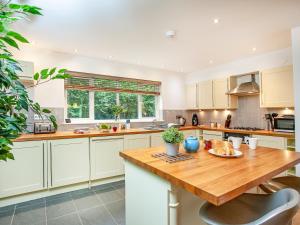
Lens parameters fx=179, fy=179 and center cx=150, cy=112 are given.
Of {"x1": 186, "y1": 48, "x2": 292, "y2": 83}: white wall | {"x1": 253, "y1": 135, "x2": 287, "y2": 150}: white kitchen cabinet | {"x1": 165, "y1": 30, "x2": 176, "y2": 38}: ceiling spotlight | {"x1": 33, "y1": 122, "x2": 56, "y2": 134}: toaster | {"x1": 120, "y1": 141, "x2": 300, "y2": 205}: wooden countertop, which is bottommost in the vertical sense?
{"x1": 253, "y1": 135, "x2": 287, "y2": 150}: white kitchen cabinet

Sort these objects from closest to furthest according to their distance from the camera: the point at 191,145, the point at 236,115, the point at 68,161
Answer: the point at 191,145, the point at 68,161, the point at 236,115

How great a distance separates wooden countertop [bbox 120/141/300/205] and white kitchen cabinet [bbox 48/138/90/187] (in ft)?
4.90

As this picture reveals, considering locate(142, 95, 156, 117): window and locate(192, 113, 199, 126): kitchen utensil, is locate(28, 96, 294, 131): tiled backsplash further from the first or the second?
locate(142, 95, 156, 117): window

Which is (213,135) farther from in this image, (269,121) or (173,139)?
(173,139)

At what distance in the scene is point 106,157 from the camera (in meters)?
3.14

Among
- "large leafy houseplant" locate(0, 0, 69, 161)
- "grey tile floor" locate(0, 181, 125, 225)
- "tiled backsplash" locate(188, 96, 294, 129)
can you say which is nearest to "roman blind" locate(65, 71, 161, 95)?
"tiled backsplash" locate(188, 96, 294, 129)

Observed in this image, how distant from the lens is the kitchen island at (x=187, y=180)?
99 centimetres

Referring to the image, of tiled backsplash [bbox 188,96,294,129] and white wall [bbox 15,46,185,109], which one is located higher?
white wall [bbox 15,46,185,109]

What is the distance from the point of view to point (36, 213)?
224 centimetres

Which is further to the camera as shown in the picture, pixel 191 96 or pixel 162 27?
pixel 191 96

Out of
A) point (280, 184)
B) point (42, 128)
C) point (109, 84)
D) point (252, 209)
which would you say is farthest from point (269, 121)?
point (42, 128)

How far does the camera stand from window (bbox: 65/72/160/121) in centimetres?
362

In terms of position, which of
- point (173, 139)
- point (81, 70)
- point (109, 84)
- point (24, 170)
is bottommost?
point (24, 170)

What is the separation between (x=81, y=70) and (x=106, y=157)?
1.79 m
